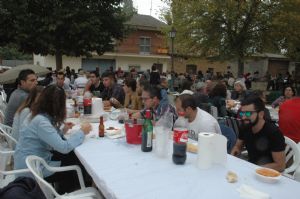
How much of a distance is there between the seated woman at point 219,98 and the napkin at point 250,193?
15.4ft

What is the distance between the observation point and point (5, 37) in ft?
46.5

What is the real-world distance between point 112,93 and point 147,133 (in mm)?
4480

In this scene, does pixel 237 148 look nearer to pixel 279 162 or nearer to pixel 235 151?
pixel 235 151

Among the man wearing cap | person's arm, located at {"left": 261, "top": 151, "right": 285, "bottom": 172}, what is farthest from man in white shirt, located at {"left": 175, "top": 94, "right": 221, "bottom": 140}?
the man wearing cap

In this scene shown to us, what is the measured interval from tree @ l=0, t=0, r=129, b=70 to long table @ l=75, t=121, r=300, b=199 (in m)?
11.5

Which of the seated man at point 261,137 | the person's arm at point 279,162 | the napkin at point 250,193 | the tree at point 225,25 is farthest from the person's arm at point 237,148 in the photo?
the tree at point 225,25

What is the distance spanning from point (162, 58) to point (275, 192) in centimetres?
2890

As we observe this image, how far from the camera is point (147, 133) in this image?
282cm

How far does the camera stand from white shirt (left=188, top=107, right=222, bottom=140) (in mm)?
3453

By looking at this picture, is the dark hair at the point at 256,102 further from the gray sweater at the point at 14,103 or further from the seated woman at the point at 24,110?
the gray sweater at the point at 14,103

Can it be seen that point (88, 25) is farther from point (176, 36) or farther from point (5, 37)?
point (176, 36)

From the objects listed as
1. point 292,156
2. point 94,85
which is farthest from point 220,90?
point 292,156

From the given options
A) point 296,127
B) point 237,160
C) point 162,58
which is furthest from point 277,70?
point 237,160

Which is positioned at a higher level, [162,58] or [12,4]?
[12,4]
